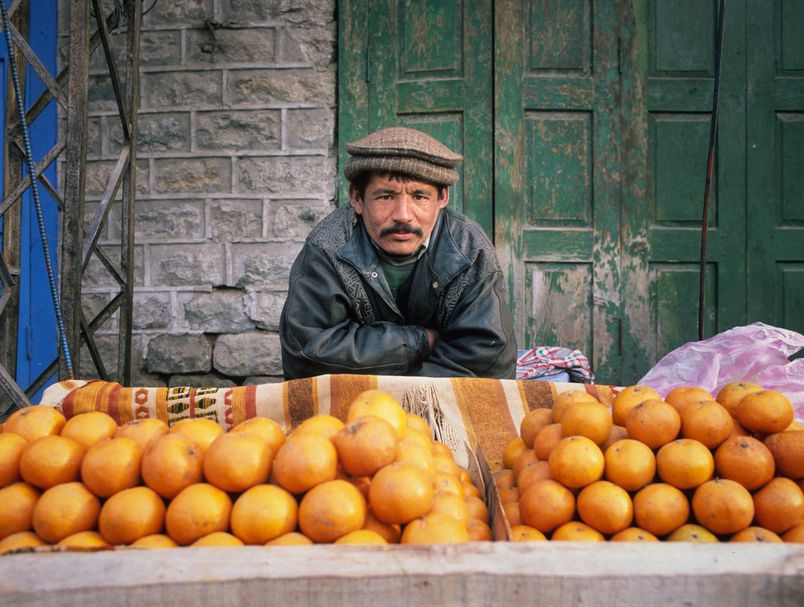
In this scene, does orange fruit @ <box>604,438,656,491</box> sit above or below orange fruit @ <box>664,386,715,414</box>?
below

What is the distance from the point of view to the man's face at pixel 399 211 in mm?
2697

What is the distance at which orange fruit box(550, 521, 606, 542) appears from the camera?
137 cm

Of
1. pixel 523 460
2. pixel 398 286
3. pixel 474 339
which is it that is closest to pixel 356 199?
pixel 398 286

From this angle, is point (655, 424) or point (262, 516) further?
point (655, 424)

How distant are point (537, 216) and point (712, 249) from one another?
1.10 meters

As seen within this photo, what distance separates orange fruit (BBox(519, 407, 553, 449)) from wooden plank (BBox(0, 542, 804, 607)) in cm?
63

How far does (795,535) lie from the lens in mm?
1371

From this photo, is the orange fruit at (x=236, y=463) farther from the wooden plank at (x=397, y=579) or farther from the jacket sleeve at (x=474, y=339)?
the jacket sleeve at (x=474, y=339)

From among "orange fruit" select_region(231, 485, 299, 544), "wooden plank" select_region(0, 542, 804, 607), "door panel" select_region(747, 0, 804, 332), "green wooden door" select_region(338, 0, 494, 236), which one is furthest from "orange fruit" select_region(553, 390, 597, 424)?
"door panel" select_region(747, 0, 804, 332)

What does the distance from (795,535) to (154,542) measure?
4.10 ft

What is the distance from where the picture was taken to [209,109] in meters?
4.23

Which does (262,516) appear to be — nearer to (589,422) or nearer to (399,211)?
(589,422)

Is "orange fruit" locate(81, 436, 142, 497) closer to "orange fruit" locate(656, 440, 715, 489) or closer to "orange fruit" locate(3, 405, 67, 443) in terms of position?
"orange fruit" locate(3, 405, 67, 443)

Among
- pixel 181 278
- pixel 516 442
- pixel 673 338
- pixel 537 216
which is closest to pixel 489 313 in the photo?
pixel 516 442
